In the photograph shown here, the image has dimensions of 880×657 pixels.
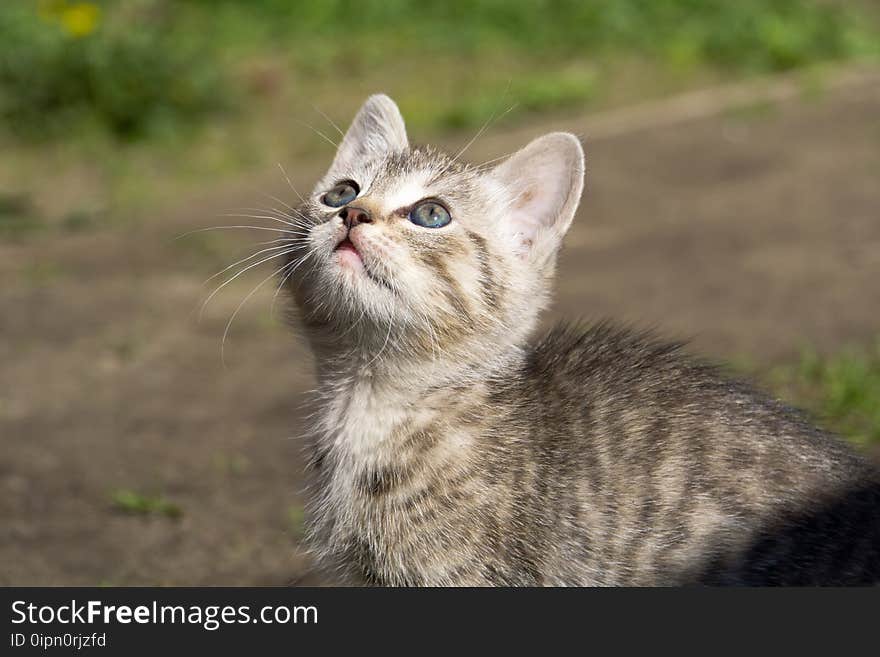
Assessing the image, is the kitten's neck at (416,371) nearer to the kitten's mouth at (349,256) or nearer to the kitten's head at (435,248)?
the kitten's head at (435,248)

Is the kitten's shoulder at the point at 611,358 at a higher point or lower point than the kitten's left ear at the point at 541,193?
lower

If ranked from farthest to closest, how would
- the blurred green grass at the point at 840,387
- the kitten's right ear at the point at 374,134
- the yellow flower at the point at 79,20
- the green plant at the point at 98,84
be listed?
the yellow flower at the point at 79,20 < the green plant at the point at 98,84 < the blurred green grass at the point at 840,387 < the kitten's right ear at the point at 374,134

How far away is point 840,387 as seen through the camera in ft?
18.3

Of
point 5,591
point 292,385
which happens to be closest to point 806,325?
point 292,385

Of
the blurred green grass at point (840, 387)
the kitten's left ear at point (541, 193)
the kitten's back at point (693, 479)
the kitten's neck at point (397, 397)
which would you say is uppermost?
the blurred green grass at point (840, 387)

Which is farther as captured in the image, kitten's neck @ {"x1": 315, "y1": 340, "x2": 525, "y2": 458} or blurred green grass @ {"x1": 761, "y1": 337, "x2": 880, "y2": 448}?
blurred green grass @ {"x1": 761, "y1": 337, "x2": 880, "y2": 448}

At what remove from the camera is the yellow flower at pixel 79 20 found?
10680 millimetres

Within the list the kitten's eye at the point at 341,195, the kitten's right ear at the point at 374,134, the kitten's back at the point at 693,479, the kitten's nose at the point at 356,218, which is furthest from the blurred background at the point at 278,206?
the kitten's back at the point at 693,479

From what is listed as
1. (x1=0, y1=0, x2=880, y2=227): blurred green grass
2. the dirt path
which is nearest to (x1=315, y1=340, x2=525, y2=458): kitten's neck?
the dirt path

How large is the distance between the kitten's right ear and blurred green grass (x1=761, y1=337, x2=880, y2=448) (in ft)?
7.38

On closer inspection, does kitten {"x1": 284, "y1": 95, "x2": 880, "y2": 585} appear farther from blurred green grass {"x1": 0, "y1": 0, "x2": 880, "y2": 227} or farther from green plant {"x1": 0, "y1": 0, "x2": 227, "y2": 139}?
green plant {"x1": 0, "y1": 0, "x2": 227, "y2": 139}

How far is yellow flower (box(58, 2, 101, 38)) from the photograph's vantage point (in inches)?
420

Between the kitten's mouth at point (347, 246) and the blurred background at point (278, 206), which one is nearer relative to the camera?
the kitten's mouth at point (347, 246)

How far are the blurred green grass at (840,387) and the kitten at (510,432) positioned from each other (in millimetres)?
1591
